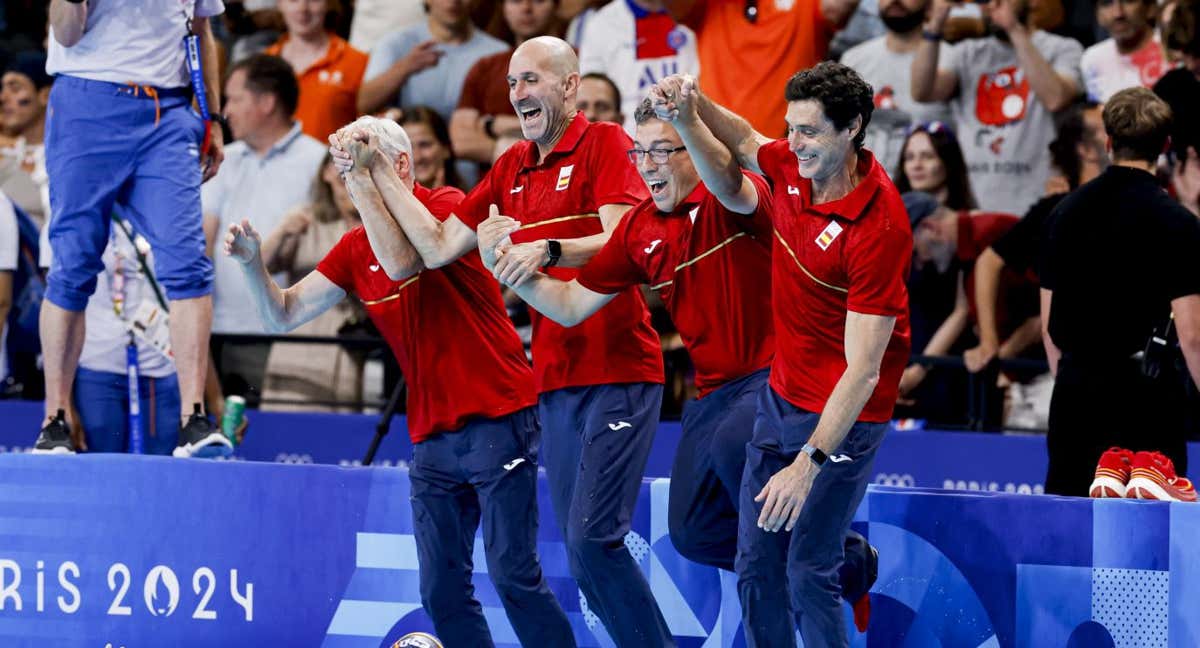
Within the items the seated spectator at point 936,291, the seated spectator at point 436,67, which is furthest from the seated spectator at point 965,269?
the seated spectator at point 436,67

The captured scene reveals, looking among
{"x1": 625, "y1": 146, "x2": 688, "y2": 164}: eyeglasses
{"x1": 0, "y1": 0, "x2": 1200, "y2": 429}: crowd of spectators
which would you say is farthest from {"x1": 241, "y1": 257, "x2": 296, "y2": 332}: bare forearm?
{"x1": 0, "y1": 0, "x2": 1200, "y2": 429}: crowd of spectators

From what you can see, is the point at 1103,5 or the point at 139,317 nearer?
the point at 139,317

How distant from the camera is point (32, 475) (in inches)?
246

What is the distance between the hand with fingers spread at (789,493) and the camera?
14.9 feet

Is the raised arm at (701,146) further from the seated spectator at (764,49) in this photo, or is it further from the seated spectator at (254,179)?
the seated spectator at (254,179)

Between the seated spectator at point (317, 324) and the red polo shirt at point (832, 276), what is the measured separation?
16.5ft

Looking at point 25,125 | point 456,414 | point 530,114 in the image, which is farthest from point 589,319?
point 25,125

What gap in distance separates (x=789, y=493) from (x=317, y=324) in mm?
5621

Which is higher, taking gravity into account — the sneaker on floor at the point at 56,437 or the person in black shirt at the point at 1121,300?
the person in black shirt at the point at 1121,300

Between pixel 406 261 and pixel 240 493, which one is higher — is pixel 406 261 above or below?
above

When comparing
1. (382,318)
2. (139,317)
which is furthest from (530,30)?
(382,318)

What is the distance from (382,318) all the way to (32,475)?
1647mm

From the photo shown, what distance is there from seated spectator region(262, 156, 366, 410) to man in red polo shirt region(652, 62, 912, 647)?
497 centimetres

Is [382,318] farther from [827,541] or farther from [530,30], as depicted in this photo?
[530,30]
